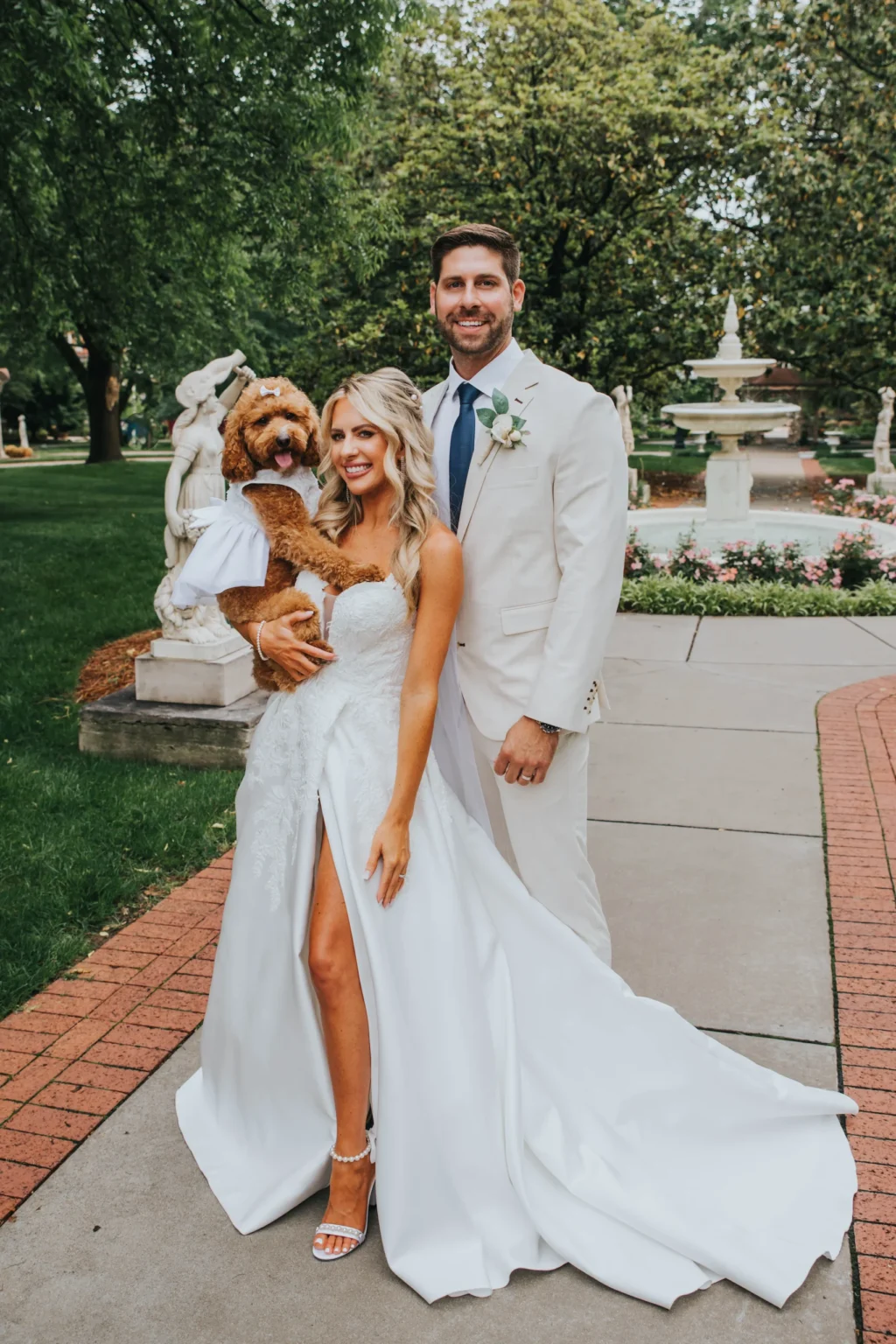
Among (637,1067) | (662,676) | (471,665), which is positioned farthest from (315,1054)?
(662,676)

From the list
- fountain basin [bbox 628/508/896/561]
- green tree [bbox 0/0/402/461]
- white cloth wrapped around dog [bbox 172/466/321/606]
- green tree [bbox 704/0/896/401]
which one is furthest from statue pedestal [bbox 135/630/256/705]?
green tree [bbox 704/0/896/401]

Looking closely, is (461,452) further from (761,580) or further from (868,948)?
(761,580)

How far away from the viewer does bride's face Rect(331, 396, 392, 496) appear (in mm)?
2793

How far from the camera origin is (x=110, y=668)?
332 inches

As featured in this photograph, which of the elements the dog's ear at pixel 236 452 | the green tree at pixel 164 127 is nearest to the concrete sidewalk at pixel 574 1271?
the dog's ear at pixel 236 452

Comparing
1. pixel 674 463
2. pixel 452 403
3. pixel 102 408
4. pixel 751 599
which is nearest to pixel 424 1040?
pixel 452 403

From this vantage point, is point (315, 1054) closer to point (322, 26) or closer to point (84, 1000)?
point (84, 1000)

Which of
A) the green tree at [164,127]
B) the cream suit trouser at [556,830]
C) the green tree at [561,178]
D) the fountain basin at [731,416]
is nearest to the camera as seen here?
the cream suit trouser at [556,830]

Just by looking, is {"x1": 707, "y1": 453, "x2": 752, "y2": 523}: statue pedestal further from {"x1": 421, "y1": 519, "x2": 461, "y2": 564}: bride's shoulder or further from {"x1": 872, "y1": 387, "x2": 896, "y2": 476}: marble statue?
{"x1": 872, "y1": 387, "x2": 896, "y2": 476}: marble statue

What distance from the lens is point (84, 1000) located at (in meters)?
3.91

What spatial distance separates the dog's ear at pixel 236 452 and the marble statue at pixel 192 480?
12.4ft

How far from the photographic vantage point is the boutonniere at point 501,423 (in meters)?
2.96

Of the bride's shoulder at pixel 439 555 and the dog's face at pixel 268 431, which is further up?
the dog's face at pixel 268 431

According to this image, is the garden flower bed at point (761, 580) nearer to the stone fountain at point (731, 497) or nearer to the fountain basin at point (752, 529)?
the fountain basin at point (752, 529)
